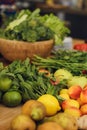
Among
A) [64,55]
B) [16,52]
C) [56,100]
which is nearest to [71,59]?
[64,55]

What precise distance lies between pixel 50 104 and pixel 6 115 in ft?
0.66

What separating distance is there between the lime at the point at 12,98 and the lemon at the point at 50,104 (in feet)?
0.40

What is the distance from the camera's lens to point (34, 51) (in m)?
2.09

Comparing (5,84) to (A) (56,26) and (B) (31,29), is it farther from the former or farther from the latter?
(A) (56,26)

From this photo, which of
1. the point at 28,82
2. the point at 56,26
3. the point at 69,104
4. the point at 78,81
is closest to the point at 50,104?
the point at 69,104

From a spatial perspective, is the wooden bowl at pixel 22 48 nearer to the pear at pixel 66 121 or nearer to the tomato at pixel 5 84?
the tomato at pixel 5 84

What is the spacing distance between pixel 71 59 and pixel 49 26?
0.47m

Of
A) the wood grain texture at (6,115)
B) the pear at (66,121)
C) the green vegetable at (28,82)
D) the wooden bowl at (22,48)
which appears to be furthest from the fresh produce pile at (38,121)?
the wooden bowl at (22,48)

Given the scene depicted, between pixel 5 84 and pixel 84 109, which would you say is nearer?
pixel 84 109

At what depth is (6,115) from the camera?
143cm

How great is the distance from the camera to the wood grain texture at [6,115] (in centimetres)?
133

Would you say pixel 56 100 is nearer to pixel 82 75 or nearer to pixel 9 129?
pixel 9 129

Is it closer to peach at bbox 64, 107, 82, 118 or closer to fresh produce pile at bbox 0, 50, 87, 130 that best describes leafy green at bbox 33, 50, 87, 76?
fresh produce pile at bbox 0, 50, 87, 130

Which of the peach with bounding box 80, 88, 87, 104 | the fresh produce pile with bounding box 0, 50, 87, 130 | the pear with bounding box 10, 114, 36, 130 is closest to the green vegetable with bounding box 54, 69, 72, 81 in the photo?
the fresh produce pile with bounding box 0, 50, 87, 130
